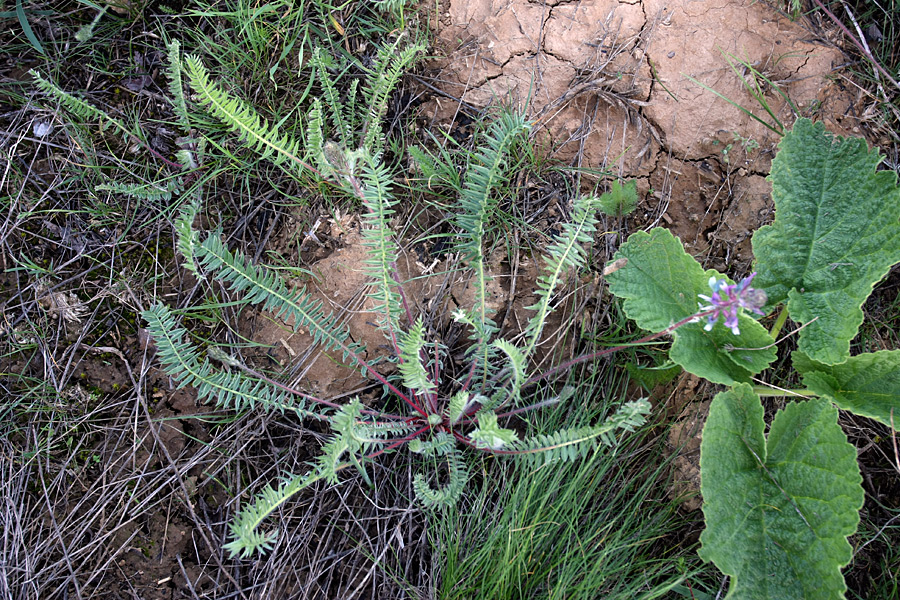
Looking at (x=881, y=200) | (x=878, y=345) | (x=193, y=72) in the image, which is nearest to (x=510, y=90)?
(x=193, y=72)

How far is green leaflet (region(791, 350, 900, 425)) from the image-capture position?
206 centimetres

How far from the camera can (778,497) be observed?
202 centimetres

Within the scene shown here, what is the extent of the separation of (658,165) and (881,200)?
794 mm

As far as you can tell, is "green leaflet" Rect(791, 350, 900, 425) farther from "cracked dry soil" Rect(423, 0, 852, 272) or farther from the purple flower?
the purple flower

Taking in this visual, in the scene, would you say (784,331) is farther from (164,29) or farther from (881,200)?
(164,29)

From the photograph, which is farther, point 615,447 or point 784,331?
point 784,331

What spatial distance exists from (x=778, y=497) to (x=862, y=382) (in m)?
0.53

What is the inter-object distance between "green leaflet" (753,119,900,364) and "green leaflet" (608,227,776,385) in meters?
0.21

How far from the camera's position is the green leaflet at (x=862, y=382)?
6.75ft

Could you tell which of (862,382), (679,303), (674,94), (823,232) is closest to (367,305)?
(679,303)

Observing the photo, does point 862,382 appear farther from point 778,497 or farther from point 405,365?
point 405,365

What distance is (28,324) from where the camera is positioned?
2.57 meters

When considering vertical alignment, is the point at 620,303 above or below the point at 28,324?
above

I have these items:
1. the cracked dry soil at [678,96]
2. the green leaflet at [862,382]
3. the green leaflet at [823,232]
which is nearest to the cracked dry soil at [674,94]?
the cracked dry soil at [678,96]
